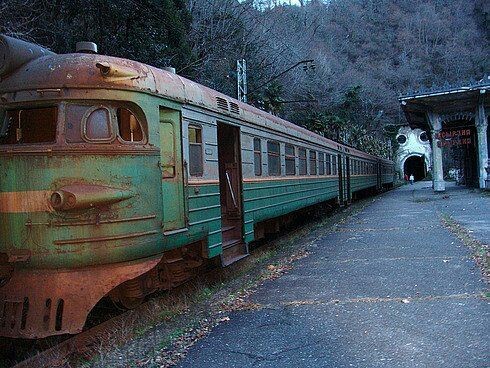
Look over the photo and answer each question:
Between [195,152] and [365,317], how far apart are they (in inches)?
118

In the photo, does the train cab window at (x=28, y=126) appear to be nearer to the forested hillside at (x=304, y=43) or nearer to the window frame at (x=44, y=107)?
the window frame at (x=44, y=107)

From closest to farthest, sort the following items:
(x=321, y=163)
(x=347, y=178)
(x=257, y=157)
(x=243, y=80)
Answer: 1. (x=257, y=157)
2. (x=321, y=163)
3. (x=243, y=80)
4. (x=347, y=178)

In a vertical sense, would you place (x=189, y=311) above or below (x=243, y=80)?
below

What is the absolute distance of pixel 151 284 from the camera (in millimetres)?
6355

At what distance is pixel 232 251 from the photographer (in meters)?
8.34

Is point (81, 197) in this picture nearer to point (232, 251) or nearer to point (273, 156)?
point (232, 251)

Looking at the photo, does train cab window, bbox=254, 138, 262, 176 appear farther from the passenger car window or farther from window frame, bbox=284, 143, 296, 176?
the passenger car window

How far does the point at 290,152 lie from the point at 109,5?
8309mm

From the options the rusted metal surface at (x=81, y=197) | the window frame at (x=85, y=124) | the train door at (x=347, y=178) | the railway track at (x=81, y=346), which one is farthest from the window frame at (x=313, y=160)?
the rusted metal surface at (x=81, y=197)

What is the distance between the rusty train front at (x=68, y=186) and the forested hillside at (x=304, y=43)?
25.5ft

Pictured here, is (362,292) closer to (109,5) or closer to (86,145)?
(86,145)

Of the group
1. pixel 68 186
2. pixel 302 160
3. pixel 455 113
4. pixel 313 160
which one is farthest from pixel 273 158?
pixel 455 113

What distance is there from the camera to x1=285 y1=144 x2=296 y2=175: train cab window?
12.0m

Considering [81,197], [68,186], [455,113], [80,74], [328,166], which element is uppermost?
[455,113]
